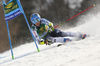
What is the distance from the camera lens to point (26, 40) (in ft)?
50.0

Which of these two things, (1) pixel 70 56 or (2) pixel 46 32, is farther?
(2) pixel 46 32

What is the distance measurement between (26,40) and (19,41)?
2.58 ft

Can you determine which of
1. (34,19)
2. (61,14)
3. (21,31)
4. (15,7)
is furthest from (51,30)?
(61,14)

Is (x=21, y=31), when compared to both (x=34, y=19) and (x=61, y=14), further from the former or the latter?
(x=34, y=19)

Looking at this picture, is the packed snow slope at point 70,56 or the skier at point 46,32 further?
the skier at point 46,32

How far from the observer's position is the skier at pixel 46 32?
18.1ft

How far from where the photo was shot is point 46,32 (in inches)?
224

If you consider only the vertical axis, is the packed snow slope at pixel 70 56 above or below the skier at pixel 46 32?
below

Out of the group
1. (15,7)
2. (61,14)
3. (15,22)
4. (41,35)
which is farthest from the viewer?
(61,14)

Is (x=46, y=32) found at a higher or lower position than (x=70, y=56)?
higher

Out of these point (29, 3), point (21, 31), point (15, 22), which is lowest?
point (21, 31)

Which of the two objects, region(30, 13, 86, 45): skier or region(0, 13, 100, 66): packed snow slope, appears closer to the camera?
region(0, 13, 100, 66): packed snow slope

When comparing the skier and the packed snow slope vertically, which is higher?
the skier

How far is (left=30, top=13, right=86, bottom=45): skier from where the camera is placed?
18.1 ft
